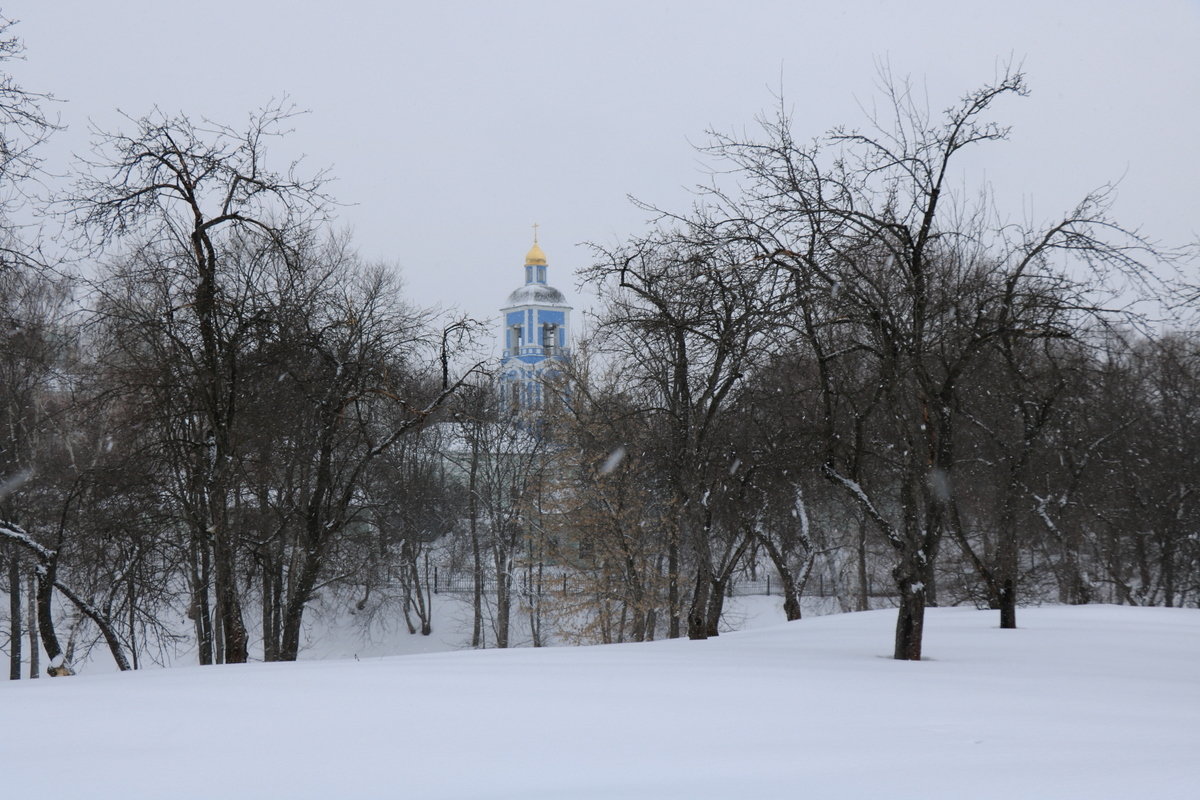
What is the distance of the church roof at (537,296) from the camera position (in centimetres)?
7644

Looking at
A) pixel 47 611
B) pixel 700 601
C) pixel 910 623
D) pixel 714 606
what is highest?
pixel 910 623

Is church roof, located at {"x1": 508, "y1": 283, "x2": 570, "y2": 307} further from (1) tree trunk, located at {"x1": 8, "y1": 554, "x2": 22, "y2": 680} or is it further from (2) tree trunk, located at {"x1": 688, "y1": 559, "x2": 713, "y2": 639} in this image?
(2) tree trunk, located at {"x1": 688, "y1": 559, "x2": 713, "y2": 639}

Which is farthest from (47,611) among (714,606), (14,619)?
(14,619)

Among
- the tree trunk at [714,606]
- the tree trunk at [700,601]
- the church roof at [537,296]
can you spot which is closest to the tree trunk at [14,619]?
the tree trunk at [714,606]

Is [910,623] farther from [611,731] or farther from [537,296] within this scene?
[537,296]

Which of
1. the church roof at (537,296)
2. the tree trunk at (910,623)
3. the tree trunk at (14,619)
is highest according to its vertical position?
the church roof at (537,296)

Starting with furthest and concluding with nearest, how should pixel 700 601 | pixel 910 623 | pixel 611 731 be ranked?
pixel 700 601 → pixel 910 623 → pixel 611 731

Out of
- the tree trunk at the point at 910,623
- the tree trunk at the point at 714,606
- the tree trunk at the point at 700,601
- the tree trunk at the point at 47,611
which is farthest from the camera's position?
the tree trunk at the point at 714,606

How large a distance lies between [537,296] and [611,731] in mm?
72061

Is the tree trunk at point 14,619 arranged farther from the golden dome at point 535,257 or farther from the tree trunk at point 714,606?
the golden dome at point 535,257

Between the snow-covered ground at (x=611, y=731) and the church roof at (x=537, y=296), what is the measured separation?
68.0m

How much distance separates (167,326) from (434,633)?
89.9 ft

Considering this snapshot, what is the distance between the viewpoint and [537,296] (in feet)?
252

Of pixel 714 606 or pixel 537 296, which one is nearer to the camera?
pixel 714 606
